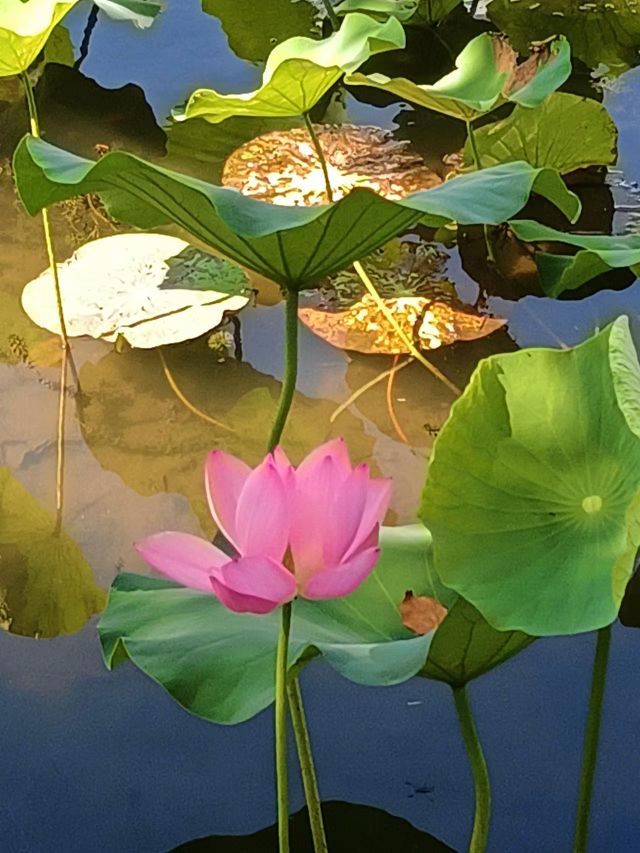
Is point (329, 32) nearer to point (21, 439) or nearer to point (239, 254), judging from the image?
point (21, 439)

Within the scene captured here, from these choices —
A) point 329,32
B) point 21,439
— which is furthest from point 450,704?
point 329,32

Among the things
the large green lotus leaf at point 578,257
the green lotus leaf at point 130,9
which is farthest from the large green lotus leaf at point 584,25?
the large green lotus leaf at point 578,257

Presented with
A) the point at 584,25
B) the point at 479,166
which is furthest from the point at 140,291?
the point at 584,25

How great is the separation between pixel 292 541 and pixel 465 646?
13cm

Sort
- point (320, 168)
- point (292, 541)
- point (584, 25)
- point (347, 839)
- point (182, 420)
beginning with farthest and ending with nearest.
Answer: point (584, 25) < point (320, 168) < point (182, 420) < point (347, 839) < point (292, 541)

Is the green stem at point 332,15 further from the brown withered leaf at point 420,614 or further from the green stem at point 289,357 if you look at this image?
the brown withered leaf at point 420,614

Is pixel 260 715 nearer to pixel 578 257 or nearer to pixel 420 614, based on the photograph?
pixel 420 614

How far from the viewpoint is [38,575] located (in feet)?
3.23

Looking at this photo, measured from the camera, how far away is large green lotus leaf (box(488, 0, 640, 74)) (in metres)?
1.80

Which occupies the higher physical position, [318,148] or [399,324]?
[318,148]

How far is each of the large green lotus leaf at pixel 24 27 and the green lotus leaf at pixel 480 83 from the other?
0.98ft

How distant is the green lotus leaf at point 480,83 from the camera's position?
1.18m

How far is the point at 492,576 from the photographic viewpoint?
2.02 feet

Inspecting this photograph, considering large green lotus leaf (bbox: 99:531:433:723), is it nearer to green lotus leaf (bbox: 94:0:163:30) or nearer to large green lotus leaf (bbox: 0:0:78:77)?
large green lotus leaf (bbox: 0:0:78:77)
